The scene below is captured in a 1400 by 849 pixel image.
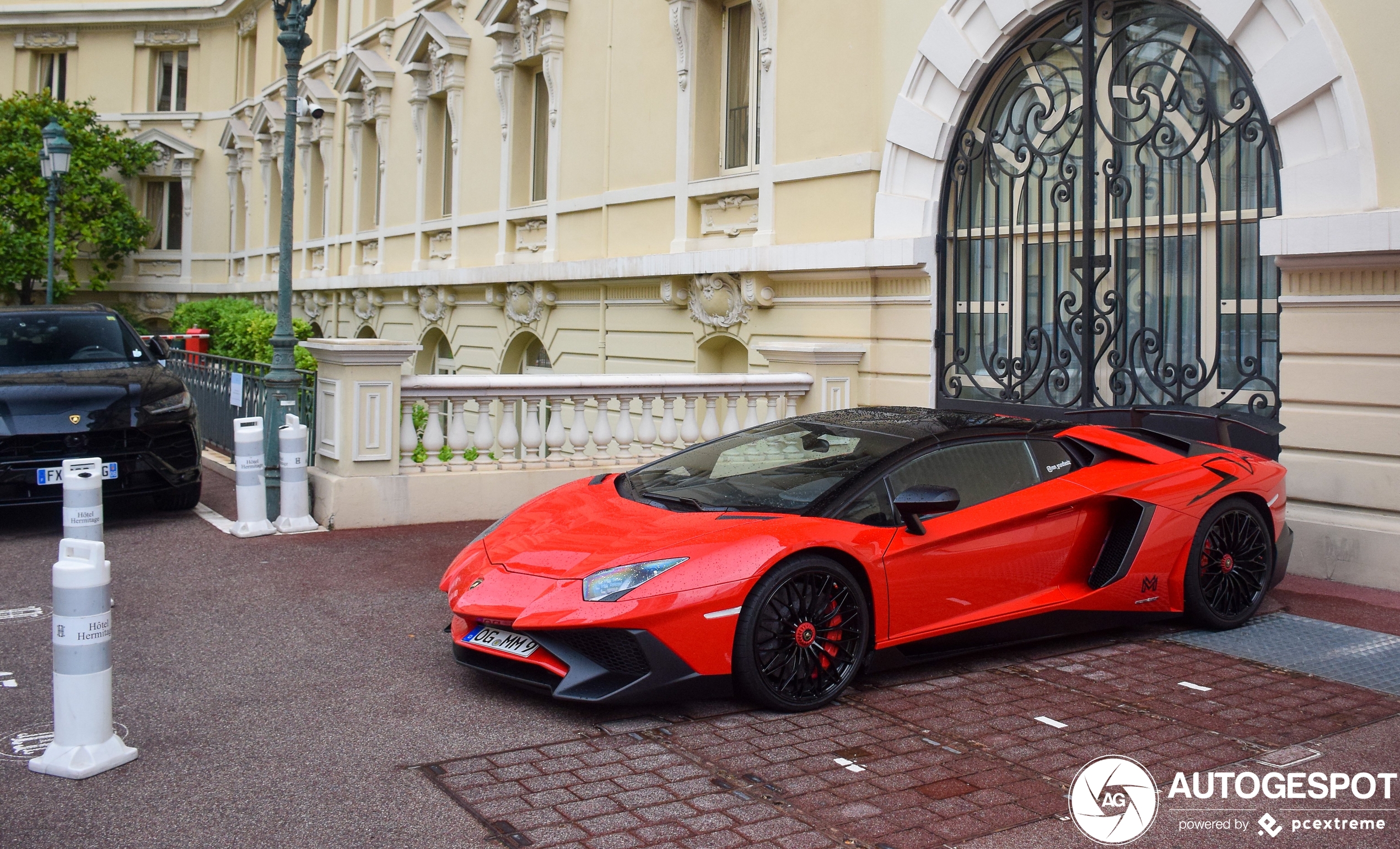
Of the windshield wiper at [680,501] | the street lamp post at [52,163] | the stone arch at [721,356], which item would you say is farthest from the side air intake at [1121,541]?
the street lamp post at [52,163]

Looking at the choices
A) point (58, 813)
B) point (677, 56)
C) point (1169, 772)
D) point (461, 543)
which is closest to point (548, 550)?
point (58, 813)

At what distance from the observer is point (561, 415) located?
10.7m

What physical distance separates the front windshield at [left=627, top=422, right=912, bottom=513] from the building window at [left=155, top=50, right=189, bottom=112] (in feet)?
105

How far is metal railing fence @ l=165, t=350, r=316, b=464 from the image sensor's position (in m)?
11.2

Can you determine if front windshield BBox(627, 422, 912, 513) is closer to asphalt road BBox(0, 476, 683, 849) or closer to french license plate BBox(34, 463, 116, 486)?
asphalt road BBox(0, 476, 683, 849)

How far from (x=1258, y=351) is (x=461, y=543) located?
583 centimetres

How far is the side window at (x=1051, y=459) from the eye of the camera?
6227 mm

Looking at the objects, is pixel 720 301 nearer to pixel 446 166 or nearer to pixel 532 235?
pixel 532 235

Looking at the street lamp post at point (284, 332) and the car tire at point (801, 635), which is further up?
the street lamp post at point (284, 332)

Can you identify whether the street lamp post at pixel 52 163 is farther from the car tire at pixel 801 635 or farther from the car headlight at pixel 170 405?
the car tire at pixel 801 635

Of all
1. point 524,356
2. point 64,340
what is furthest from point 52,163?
point 64,340

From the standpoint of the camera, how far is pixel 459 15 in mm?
20172

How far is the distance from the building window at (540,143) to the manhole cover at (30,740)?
45.2ft

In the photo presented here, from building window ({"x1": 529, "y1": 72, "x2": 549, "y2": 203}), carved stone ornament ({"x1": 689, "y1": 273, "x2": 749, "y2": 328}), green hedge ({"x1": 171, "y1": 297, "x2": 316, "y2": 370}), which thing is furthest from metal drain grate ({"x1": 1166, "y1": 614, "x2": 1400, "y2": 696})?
building window ({"x1": 529, "y1": 72, "x2": 549, "y2": 203})
